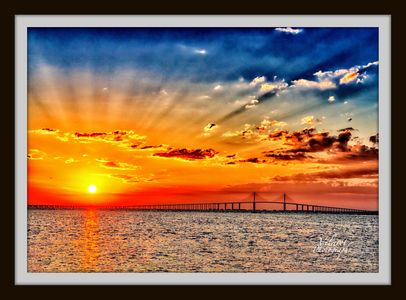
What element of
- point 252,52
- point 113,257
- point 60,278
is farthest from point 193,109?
point 60,278

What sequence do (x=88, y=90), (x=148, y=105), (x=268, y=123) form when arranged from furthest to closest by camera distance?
(x=268, y=123) → (x=148, y=105) → (x=88, y=90)

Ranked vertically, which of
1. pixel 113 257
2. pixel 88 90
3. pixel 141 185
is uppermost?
pixel 88 90

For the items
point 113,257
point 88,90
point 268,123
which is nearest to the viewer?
point 88,90

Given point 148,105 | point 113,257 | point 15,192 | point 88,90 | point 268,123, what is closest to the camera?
point 15,192

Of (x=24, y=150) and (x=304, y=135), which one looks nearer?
(x=24, y=150)

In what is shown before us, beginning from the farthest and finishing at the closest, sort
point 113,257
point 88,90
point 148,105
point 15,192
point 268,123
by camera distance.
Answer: point 113,257 < point 268,123 < point 148,105 < point 88,90 < point 15,192

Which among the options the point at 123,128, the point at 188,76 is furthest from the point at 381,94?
the point at 123,128

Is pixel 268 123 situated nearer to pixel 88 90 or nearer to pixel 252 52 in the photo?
pixel 252 52

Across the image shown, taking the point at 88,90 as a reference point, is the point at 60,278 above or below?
below

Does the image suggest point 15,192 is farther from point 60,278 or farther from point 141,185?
point 141,185
